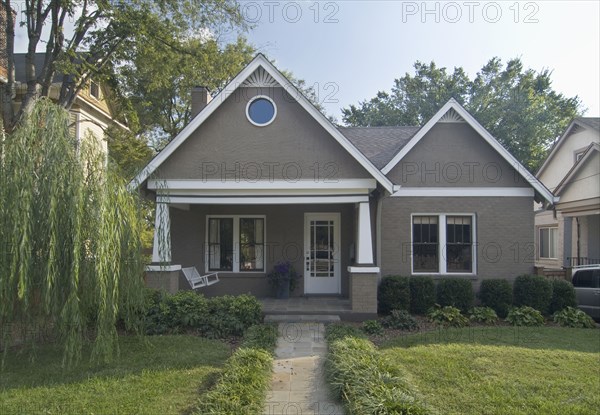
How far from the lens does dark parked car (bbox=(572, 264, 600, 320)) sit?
11.3 metres

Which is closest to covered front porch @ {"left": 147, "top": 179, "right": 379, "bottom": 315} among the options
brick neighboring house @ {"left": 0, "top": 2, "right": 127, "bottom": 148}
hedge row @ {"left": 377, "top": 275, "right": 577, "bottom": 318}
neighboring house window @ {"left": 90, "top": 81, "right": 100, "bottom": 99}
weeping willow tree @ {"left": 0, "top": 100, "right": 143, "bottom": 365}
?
hedge row @ {"left": 377, "top": 275, "right": 577, "bottom": 318}

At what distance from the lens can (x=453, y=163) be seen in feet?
42.3

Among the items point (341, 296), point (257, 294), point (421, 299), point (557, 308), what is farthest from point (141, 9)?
point (557, 308)

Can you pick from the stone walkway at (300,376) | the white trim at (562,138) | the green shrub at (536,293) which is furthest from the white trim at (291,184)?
the white trim at (562,138)

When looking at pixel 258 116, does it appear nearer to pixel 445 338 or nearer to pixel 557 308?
pixel 445 338

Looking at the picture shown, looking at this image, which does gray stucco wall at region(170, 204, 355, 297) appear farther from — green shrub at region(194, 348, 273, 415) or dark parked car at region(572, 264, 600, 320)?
dark parked car at region(572, 264, 600, 320)

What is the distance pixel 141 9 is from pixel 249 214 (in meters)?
7.31

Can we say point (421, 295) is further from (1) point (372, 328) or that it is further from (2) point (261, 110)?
(2) point (261, 110)

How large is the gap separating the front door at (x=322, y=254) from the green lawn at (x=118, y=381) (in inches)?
214

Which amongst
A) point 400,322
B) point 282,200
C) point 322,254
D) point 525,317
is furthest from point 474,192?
point 282,200

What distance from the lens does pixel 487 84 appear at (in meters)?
32.5

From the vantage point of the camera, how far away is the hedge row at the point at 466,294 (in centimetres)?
1138

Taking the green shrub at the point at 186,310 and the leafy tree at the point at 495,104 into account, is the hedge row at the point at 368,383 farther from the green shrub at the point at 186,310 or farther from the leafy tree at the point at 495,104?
the leafy tree at the point at 495,104

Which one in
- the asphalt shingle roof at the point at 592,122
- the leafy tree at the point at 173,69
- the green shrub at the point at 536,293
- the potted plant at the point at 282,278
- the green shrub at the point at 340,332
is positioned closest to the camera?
the green shrub at the point at 340,332
